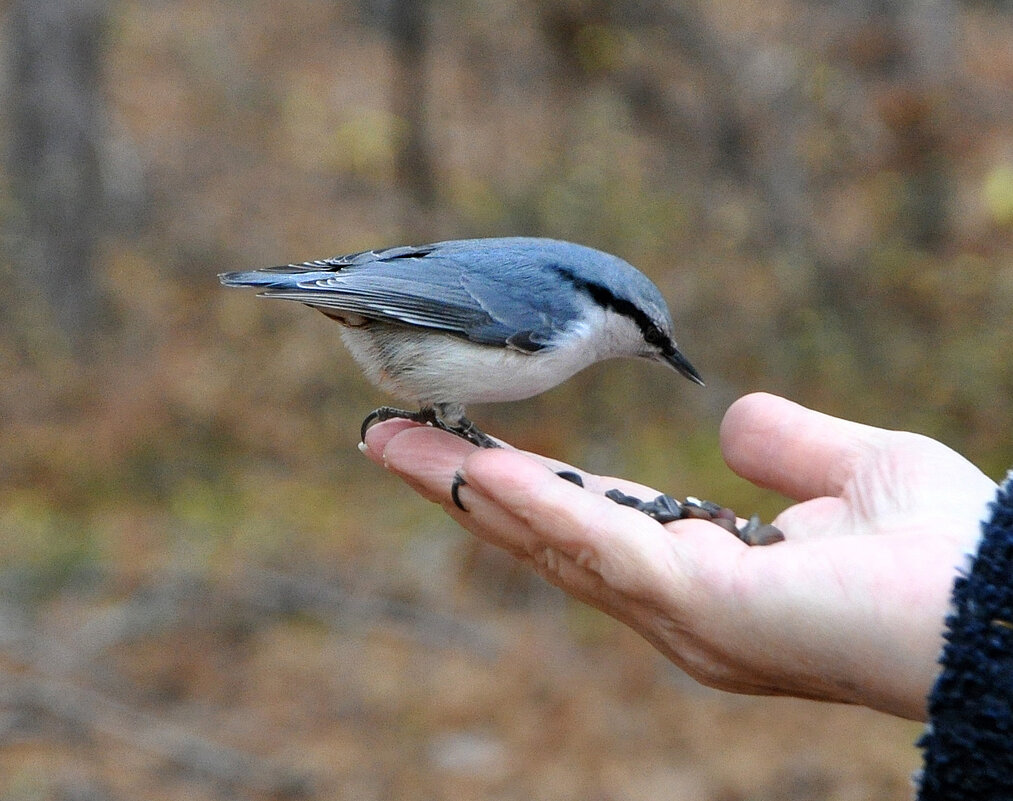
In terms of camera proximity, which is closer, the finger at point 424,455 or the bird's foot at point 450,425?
the finger at point 424,455

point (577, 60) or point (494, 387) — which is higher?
point (577, 60)

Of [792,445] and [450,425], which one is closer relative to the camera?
[792,445]

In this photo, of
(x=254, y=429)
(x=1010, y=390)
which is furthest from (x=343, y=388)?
(x=1010, y=390)

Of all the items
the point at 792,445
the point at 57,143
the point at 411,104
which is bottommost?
the point at 792,445

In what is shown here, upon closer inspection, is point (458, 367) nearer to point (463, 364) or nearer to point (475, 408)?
point (463, 364)

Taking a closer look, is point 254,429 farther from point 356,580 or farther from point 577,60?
point 577,60

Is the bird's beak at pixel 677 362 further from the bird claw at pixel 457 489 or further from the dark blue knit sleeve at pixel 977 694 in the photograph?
the dark blue knit sleeve at pixel 977 694

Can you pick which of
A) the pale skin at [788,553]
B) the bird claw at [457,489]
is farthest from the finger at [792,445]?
the bird claw at [457,489]

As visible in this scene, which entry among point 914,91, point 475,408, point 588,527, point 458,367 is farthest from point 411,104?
point 588,527
